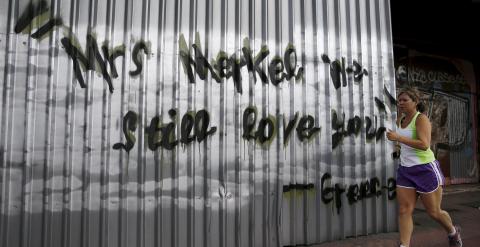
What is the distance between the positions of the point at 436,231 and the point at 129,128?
3839 millimetres

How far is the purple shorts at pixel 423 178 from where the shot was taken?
11.6 feet

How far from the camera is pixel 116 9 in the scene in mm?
3420

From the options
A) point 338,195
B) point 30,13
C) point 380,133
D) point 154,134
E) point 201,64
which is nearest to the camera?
point 30,13

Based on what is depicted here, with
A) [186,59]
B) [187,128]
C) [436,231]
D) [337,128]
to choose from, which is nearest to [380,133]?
[337,128]

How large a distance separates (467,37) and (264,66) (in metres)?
6.62

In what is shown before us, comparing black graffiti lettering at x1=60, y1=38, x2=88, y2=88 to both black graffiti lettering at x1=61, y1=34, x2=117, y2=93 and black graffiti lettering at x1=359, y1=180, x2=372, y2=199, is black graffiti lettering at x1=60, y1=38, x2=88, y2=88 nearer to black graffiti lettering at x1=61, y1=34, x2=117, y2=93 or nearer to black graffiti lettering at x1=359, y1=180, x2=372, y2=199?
black graffiti lettering at x1=61, y1=34, x2=117, y2=93

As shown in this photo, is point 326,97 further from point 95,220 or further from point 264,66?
point 95,220

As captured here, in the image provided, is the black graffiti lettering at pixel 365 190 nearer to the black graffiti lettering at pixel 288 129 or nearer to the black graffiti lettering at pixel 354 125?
the black graffiti lettering at pixel 354 125

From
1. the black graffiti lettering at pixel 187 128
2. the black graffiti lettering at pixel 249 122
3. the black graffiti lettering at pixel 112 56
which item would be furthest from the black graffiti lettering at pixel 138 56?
the black graffiti lettering at pixel 249 122

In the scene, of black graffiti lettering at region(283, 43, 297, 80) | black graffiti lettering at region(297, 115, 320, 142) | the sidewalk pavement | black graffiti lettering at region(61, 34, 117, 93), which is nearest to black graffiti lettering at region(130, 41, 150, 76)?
black graffiti lettering at region(61, 34, 117, 93)

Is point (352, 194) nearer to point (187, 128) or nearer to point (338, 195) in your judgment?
point (338, 195)

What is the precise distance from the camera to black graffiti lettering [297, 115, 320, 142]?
13.2ft

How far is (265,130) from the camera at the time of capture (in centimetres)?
385

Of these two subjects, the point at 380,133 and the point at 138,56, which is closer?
the point at 138,56
